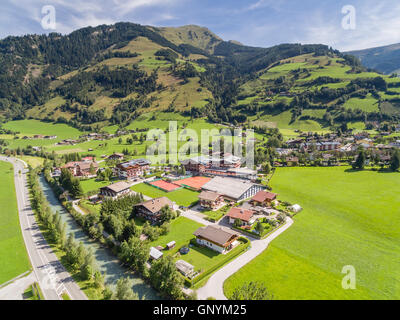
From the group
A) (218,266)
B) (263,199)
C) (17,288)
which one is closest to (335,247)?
(263,199)

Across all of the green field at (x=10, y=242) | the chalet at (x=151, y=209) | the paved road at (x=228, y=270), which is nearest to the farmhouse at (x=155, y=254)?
the paved road at (x=228, y=270)

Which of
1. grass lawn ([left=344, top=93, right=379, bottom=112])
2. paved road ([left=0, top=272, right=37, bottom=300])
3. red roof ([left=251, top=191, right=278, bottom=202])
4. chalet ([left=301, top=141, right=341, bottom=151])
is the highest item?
grass lawn ([left=344, top=93, right=379, bottom=112])

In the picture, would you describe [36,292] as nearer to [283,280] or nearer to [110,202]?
[110,202]

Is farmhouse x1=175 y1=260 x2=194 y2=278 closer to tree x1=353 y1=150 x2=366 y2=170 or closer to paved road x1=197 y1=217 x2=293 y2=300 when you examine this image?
paved road x1=197 y1=217 x2=293 y2=300

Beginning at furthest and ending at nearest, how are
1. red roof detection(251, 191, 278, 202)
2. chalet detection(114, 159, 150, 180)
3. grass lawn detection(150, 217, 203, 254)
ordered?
1. chalet detection(114, 159, 150, 180)
2. red roof detection(251, 191, 278, 202)
3. grass lawn detection(150, 217, 203, 254)

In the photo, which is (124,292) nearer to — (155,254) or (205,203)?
(155,254)

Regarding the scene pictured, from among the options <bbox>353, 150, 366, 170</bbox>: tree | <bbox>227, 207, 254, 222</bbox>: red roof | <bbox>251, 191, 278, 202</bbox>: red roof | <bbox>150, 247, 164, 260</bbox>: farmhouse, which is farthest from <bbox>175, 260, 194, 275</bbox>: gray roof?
<bbox>353, 150, 366, 170</bbox>: tree
